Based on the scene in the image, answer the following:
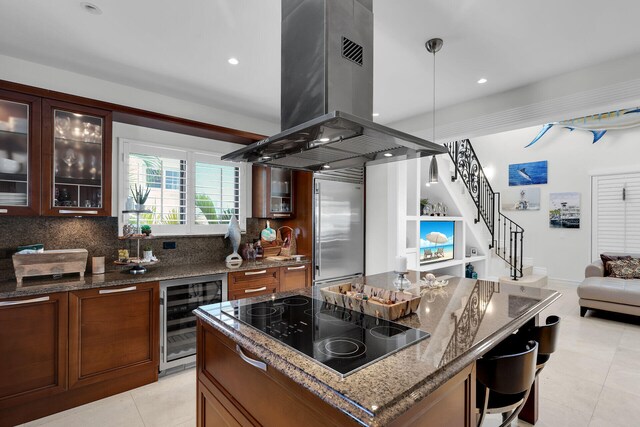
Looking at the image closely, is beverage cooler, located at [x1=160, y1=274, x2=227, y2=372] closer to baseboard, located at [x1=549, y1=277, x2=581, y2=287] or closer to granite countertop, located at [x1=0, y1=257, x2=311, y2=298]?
granite countertop, located at [x1=0, y1=257, x2=311, y2=298]

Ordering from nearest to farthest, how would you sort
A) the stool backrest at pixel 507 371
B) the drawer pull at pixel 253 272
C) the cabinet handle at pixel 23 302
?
the stool backrest at pixel 507 371, the cabinet handle at pixel 23 302, the drawer pull at pixel 253 272

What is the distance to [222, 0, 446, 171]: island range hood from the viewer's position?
4.76 feet

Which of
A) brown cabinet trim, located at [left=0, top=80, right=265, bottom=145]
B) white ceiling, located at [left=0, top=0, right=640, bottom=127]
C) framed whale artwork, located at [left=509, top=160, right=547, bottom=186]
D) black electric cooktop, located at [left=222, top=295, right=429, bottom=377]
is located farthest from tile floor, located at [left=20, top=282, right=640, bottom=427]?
framed whale artwork, located at [left=509, top=160, right=547, bottom=186]

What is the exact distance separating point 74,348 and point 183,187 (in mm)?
1783

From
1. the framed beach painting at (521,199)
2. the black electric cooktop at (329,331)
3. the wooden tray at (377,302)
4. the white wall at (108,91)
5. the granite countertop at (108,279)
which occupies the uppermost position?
the white wall at (108,91)

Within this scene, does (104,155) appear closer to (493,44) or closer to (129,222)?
(129,222)

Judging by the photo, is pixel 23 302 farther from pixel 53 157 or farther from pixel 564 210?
pixel 564 210

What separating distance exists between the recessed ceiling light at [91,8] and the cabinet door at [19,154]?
3.24 ft

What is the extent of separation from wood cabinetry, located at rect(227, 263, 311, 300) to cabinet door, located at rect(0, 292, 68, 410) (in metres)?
1.37

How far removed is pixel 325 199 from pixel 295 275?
1.02m

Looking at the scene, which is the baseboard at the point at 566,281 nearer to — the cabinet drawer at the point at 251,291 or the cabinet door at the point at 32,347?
the cabinet drawer at the point at 251,291

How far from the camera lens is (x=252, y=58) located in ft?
8.59

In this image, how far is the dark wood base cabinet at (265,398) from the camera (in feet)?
3.30

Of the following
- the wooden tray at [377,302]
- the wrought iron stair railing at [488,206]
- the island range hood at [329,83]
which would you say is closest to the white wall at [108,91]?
the island range hood at [329,83]
